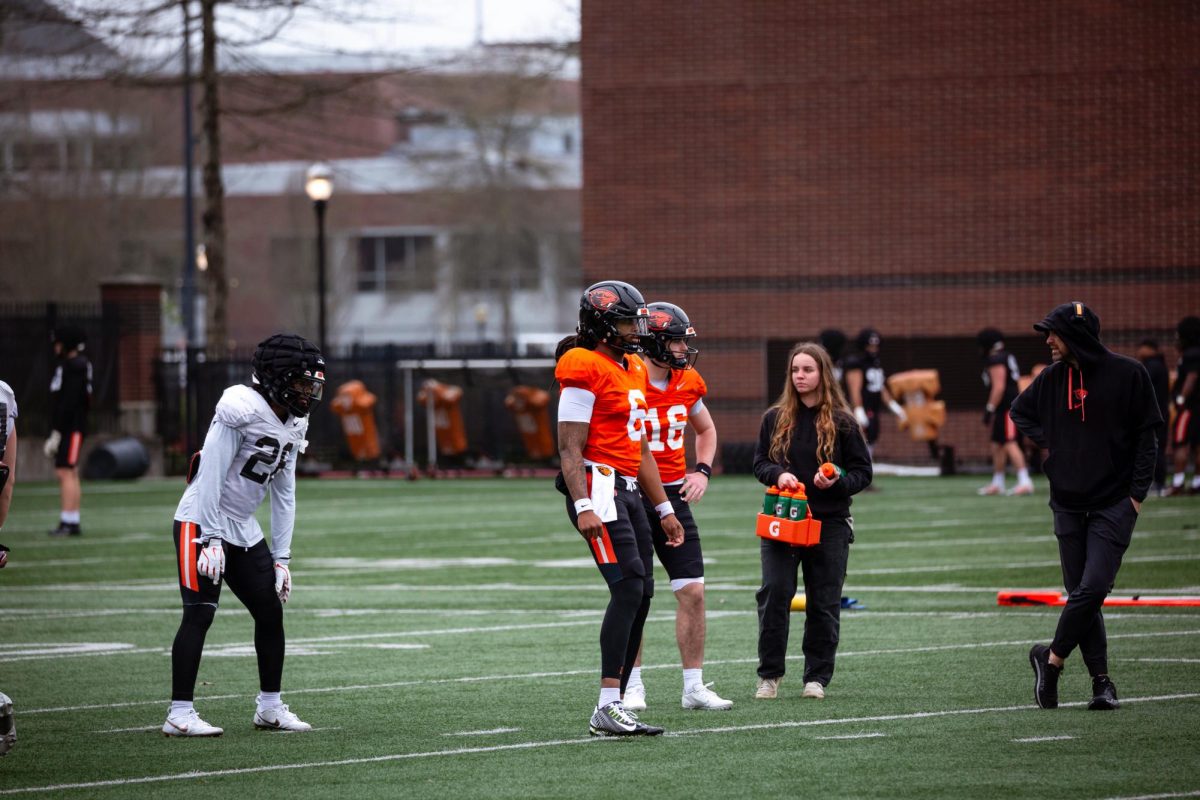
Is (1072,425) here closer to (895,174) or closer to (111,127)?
(895,174)

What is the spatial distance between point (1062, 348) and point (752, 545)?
9682mm

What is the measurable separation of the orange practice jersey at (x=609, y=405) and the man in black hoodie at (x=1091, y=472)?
2.11 metres

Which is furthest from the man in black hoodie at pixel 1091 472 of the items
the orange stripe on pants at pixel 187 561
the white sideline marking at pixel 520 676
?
the orange stripe on pants at pixel 187 561

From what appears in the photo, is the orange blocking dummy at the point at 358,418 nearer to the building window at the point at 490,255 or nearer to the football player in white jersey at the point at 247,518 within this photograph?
the football player in white jersey at the point at 247,518

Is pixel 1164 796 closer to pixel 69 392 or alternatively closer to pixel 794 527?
pixel 794 527

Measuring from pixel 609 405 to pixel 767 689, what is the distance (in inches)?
80.0

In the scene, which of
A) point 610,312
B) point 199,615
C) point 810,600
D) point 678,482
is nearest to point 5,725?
point 199,615

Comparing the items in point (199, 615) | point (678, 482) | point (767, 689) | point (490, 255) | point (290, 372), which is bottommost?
point (767, 689)

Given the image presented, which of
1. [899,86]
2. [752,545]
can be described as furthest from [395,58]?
[752,545]

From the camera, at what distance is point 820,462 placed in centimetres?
992

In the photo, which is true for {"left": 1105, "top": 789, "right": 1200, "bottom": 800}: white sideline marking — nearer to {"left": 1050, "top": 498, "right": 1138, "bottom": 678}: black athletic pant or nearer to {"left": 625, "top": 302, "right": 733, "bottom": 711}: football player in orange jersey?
{"left": 1050, "top": 498, "right": 1138, "bottom": 678}: black athletic pant

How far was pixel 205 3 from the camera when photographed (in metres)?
35.1

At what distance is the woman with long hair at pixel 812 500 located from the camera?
979 cm

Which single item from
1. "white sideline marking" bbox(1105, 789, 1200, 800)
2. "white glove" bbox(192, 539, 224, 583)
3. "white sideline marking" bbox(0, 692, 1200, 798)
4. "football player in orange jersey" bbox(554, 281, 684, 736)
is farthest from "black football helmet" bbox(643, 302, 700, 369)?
"white sideline marking" bbox(1105, 789, 1200, 800)
